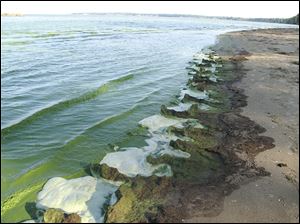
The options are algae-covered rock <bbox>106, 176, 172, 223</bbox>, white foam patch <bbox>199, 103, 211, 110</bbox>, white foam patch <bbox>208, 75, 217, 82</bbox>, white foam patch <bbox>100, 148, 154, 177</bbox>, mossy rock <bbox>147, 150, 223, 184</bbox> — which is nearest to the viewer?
algae-covered rock <bbox>106, 176, 172, 223</bbox>

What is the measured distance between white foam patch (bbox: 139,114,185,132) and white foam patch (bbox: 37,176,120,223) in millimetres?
3720

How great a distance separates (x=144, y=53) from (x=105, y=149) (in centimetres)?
2029

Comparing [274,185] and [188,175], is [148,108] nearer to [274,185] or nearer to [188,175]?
[188,175]

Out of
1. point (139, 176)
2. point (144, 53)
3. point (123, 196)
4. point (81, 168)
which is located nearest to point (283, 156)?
point (139, 176)

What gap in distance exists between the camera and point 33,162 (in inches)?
359

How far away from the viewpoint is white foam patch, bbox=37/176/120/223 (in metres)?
6.90

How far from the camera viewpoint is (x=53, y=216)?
6430mm

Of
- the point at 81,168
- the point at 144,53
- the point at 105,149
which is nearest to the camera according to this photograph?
the point at 81,168

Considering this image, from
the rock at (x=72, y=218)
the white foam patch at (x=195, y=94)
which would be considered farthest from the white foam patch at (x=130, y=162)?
the white foam patch at (x=195, y=94)

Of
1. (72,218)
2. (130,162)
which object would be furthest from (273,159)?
(72,218)

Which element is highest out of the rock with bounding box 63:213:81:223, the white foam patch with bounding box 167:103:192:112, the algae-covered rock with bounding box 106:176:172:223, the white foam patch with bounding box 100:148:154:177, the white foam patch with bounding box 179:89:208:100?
the rock with bounding box 63:213:81:223

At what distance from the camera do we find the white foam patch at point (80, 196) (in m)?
6.90

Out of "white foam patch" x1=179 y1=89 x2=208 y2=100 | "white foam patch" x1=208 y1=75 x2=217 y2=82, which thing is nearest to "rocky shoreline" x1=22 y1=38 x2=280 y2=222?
"white foam patch" x1=179 y1=89 x2=208 y2=100

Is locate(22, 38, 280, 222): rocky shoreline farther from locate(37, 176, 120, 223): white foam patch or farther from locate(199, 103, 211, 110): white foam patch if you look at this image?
locate(37, 176, 120, 223): white foam patch
